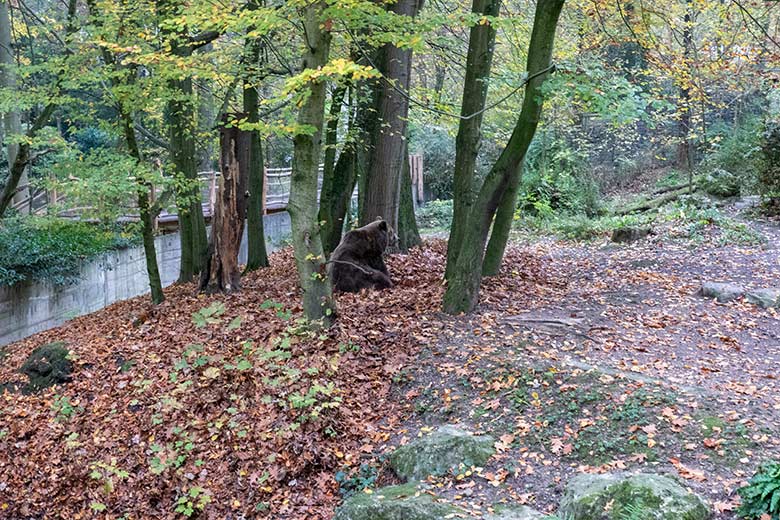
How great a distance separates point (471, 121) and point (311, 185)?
3.17 m

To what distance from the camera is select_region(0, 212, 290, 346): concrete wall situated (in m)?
12.7

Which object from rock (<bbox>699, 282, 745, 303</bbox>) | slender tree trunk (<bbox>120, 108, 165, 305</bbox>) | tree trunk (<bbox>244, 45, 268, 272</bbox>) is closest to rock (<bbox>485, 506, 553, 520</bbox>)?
rock (<bbox>699, 282, 745, 303</bbox>)

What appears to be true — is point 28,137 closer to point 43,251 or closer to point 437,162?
point 43,251

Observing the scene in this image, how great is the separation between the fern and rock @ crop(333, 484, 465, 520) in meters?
1.72

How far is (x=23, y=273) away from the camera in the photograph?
42.1 ft

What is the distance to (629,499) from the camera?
389 cm

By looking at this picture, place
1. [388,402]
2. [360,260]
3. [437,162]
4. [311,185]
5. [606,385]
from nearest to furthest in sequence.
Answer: [606,385]
[388,402]
[311,185]
[360,260]
[437,162]

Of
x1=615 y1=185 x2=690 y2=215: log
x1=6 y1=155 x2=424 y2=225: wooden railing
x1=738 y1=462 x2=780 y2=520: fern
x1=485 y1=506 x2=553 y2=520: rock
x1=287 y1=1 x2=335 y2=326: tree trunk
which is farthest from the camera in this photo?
x1=6 y1=155 x2=424 y2=225: wooden railing

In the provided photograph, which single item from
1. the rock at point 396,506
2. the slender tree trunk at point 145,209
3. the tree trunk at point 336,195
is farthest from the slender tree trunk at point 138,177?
the rock at point 396,506

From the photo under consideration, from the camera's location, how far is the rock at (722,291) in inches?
317

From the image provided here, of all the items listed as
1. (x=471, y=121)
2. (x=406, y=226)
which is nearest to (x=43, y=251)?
(x=406, y=226)

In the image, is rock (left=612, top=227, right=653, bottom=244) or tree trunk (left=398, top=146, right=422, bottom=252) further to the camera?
rock (left=612, top=227, right=653, bottom=244)

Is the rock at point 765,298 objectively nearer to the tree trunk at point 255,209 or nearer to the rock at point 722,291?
the rock at point 722,291

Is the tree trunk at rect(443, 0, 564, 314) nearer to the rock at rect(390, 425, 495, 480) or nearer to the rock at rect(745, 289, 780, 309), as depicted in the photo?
the rock at rect(390, 425, 495, 480)
